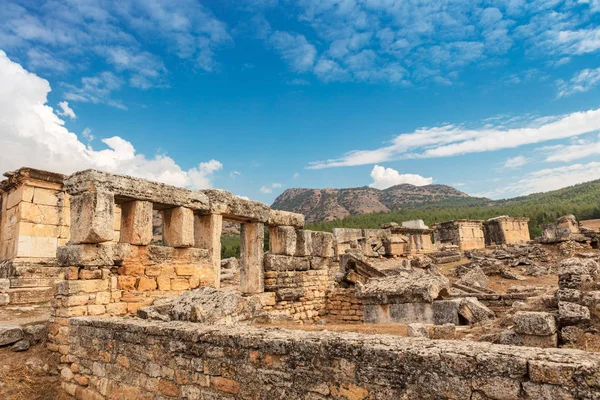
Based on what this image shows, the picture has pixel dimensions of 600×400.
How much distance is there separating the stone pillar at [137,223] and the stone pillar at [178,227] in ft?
1.92

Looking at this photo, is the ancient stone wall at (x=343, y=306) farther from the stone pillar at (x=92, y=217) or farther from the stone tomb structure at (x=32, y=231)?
the stone tomb structure at (x=32, y=231)

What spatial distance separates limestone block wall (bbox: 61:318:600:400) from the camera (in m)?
2.41

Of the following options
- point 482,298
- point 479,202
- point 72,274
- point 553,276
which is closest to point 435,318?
point 482,298

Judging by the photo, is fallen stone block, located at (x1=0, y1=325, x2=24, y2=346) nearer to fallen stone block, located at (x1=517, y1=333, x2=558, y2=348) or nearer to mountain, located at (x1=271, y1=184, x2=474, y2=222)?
fallen stone block, located at (x1=517, y1=333, x2=558, y2=348)

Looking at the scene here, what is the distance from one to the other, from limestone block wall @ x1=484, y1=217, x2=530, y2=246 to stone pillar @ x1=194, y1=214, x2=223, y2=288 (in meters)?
30.9

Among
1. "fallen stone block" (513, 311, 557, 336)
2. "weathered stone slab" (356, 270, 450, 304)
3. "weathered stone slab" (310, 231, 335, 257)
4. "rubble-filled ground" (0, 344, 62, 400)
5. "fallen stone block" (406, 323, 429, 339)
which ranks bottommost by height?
"rubble-filled ground" (0, 344, 62, 400)

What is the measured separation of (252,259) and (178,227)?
8.28ft

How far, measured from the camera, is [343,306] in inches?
441

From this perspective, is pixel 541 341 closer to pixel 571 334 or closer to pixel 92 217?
pixel 571 334

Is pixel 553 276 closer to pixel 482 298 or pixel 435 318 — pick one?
pixel 482 298

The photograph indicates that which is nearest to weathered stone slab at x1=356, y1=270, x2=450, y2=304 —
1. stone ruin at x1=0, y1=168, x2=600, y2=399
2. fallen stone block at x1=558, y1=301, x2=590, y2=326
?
stone ruin at x1=0, y1=168, x2=600, y2=399

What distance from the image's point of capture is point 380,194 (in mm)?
142500

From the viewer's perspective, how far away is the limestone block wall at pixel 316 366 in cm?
241

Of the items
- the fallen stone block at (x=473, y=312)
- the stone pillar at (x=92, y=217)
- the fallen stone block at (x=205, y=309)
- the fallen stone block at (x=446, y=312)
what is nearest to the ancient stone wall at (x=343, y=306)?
the fallen stone block at (x=446, y=312)
